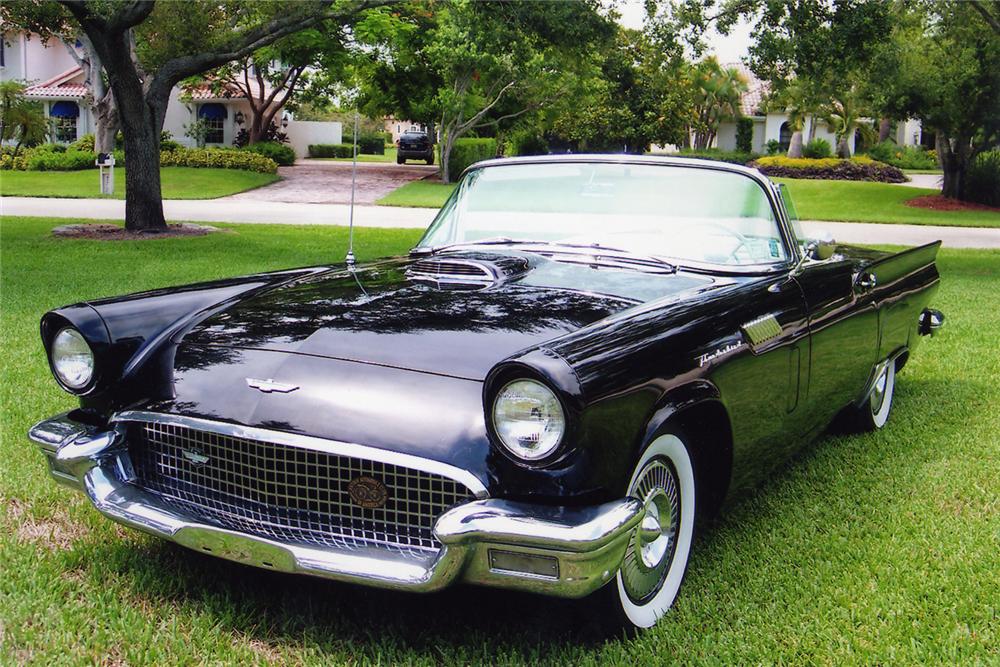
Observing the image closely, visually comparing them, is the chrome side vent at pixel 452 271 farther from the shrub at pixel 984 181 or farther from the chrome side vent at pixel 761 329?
→ the shrub at pixel 984 181

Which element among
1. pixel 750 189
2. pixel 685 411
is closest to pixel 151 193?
pixel 750 189

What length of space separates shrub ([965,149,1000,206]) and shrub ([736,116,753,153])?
22443mm

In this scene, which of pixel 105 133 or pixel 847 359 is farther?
pixel 105 133

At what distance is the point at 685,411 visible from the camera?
9.12ft

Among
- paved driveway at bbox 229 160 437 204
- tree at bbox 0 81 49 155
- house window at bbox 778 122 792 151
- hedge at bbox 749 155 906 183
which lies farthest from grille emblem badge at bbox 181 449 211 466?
house window at bbox 778 122 792 151

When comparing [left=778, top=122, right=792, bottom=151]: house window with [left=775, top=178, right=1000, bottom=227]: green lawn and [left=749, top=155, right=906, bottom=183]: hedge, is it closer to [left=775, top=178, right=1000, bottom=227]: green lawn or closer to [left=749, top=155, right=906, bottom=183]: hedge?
[left=749, top=155, right=906, bottom=183]: hedge

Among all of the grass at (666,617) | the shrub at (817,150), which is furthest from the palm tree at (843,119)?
the grass at (666,617)

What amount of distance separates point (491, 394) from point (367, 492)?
44cm

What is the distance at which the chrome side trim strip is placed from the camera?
2391 mm

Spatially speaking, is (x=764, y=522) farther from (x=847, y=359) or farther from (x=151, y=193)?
(x=151, y=193)

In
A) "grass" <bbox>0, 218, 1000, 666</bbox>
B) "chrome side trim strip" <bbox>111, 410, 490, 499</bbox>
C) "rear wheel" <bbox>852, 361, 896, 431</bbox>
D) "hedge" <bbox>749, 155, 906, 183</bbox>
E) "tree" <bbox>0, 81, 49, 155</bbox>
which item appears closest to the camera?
"chrome side trim strip" <bbox>111, 410, 490, 499</bbox>

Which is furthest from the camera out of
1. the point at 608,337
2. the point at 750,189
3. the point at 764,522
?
the point at 750,189

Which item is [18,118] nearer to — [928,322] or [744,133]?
[928,322]

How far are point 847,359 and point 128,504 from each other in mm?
2890
